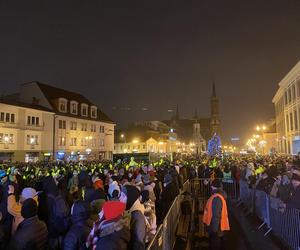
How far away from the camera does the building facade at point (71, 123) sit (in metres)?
48.1

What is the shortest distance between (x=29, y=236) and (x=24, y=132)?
40.3 metres

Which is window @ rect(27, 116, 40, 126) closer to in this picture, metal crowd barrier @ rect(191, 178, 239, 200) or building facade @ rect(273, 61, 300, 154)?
metal crowd barrier @ rect(191, 178, 239, 200)

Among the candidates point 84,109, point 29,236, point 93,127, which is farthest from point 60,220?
point 93,127

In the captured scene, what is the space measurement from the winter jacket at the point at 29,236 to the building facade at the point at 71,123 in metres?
43.4

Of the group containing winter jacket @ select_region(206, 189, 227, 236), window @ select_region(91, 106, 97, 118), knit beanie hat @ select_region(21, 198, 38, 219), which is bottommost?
winter jacket @ select_region(206, 189, 227, 236)

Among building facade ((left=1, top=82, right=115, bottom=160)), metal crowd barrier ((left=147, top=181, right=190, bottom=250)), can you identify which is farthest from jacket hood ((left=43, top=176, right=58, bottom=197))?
building facade ((left=1, top=82, right=115, bottom=160))

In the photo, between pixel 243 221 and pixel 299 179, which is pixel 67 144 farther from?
pixel 299 179

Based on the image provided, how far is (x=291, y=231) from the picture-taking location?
8156 millimetres

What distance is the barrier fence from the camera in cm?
789

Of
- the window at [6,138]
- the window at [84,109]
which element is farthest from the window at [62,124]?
the window at [6,138]

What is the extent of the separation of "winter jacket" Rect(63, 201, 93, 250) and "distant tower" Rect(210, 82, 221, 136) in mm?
158131

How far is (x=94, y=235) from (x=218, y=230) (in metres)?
3.91

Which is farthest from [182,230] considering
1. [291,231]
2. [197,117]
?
[197,117]

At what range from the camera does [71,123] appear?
168ft
